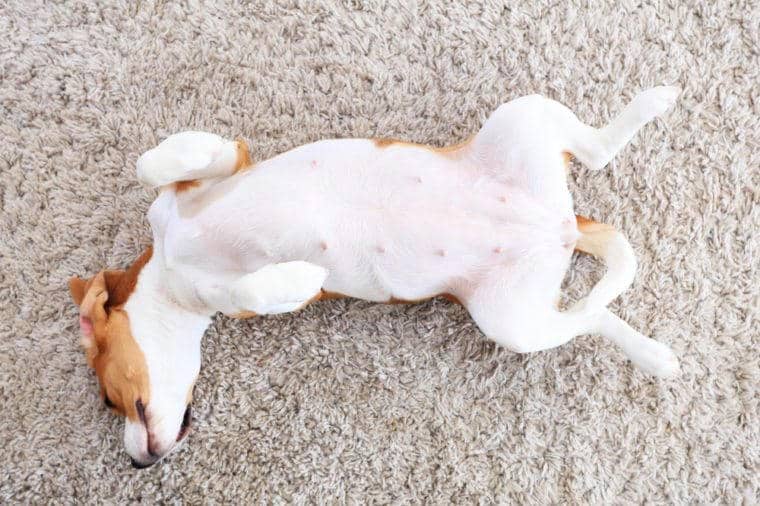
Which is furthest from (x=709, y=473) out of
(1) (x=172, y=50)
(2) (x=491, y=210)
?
(1) (x=172, y=50)

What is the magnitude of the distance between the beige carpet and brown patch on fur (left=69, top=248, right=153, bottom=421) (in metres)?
0.37

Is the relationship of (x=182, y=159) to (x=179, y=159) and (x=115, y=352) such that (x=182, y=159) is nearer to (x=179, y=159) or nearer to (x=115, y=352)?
(x=179, y=159)

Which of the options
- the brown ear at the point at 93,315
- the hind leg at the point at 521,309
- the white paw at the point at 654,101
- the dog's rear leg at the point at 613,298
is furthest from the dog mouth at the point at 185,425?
the white paw at the point at 654,101

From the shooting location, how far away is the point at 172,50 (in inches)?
86.6

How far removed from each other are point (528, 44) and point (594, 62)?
0.23m

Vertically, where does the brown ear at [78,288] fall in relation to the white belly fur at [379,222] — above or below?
below

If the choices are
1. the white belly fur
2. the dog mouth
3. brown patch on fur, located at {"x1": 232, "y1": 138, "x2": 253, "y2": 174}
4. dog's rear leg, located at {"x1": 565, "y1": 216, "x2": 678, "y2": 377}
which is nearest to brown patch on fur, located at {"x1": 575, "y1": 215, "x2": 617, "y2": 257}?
dog's rear leg, located at {"x1": 565, "y1": 216, "x2": 678, "y2": 377}

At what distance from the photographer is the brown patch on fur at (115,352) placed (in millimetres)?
1756

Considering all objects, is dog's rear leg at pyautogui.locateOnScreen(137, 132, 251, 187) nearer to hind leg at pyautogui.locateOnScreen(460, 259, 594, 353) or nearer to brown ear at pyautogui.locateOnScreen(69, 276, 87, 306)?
brown ear at pyautogui.locateOnScreen(69, 276, 87, 306)

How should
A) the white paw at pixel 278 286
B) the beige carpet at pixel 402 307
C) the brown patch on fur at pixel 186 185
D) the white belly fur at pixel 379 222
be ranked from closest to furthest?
the white paw at pixel 278 286, the white belly fur at pixel 379 222, the brown patch on fur at pixel 186 185, the beige carpet at pixel 402 307

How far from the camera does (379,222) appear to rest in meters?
1.74

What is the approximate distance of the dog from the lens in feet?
5.72

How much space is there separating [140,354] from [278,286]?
483 millimetres

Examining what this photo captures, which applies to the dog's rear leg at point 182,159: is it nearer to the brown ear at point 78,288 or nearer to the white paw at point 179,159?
the white paw at point 179,159
